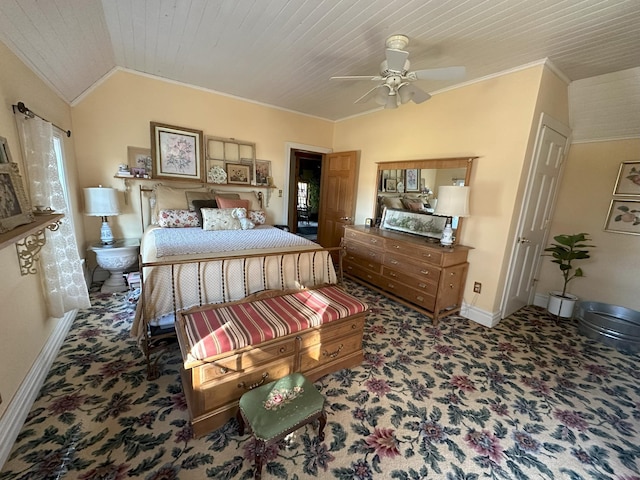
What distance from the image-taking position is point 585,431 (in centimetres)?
163

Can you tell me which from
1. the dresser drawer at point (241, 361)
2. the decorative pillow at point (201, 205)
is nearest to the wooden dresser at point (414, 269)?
the dresser drawer at point (241, 361)

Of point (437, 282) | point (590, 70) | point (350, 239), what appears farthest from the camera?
point (350, 239)

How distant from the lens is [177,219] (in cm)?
323

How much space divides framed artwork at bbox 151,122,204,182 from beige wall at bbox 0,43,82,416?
1295 mm

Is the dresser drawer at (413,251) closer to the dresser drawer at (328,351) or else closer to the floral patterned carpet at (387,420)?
the floral patterned carpet at (387,420)

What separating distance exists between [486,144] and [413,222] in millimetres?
1165

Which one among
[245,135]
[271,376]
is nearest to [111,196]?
[245,135]

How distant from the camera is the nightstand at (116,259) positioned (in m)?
2.95

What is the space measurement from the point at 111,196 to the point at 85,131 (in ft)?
2.98

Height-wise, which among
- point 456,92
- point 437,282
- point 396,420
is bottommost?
point 396,420

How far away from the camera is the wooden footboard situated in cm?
184

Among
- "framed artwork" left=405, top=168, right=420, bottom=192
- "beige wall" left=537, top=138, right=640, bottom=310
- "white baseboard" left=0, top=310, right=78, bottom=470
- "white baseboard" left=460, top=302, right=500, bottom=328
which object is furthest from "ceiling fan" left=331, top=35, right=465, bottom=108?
"white baseboard" left=0, top=310, right=78, bottom=470

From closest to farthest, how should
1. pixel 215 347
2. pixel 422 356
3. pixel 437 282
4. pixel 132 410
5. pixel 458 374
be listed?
1. pixel 215 347
2. pixel 132 410
3. pixel 458 374
4. pixel 422 356
5. pixel 437 282

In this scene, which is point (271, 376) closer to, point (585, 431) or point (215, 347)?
point (215, 347)
